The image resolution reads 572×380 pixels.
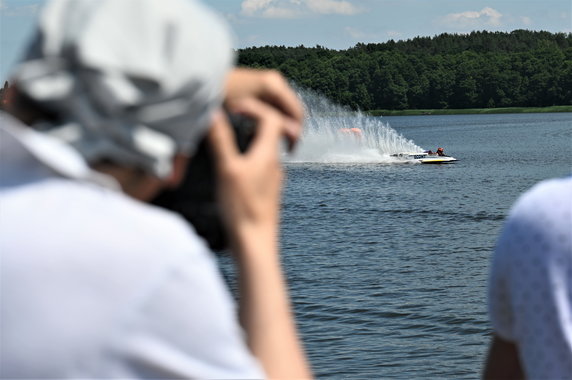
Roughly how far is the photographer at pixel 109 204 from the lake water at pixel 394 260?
14731 millimetres

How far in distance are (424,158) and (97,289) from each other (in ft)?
183

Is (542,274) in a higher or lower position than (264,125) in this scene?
lower

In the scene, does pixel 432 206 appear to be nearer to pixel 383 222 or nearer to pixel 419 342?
pixel 383 222

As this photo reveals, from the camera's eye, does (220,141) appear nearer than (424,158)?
Yes

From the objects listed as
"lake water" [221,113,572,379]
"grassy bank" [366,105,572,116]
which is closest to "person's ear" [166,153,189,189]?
"lake water" [221,113,572,379]

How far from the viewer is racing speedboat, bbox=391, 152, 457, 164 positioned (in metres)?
55.7

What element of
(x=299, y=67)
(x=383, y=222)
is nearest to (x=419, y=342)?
(x=383, y=222)

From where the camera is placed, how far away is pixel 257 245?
4.39ft

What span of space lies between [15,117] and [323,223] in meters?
33.0

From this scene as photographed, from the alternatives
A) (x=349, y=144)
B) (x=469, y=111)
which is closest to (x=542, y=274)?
(x=349, y=144)

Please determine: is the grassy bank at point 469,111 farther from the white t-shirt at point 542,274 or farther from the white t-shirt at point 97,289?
the white t-shirt at point 97,289

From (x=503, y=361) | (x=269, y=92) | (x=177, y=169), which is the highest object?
(x=269, y=92)

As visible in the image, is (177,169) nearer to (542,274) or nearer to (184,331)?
(184,331)

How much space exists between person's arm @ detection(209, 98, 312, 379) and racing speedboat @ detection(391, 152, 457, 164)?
180 ft
